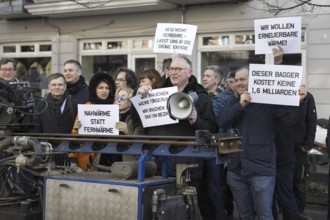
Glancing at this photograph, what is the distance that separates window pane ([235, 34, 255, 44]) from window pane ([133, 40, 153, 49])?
2306 millimetres

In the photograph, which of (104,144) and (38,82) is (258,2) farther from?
(104,144)

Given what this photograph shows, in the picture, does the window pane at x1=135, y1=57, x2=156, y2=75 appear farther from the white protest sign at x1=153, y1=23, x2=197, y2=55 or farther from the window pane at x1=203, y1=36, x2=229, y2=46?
the white protest sign at x1=153, y1=23, x2=197, y2=55

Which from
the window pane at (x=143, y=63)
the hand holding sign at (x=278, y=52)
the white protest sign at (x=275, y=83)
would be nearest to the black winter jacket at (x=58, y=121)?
the white protest sign at (x=275, y=83)

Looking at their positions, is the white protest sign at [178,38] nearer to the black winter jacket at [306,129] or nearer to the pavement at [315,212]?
the black winter jacket at [306,129]

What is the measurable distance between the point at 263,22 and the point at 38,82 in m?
11.2

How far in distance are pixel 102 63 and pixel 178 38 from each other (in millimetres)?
8283

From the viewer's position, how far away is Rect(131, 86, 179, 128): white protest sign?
4.64 m

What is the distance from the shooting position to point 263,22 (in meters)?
5.46

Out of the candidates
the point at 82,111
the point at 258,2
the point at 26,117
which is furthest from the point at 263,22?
the point at 258,2

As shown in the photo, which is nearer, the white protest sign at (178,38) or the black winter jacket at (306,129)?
the white protest sign at (178,38)

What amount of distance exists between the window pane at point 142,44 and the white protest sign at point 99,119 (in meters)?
9.34

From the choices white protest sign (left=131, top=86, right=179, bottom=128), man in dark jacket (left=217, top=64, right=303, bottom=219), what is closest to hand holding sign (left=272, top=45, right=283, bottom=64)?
man in dark jacket (left=217, top=64, right=303, bottom=219)

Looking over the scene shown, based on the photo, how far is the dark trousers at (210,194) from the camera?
6.37 metres

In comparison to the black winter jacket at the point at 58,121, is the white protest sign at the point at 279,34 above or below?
above
